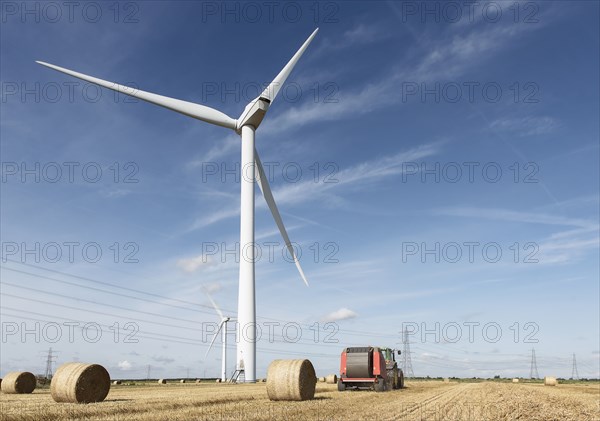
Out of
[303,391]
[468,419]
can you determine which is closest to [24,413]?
[303,391]

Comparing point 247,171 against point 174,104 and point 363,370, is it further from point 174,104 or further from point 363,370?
point 363,370

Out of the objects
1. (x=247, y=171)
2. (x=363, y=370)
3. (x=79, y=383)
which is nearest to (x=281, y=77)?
(x=247, y=171)

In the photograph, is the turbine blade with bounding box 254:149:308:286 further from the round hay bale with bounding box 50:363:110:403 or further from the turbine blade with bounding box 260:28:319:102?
the round hay bale with bounding box 50:363:110:403

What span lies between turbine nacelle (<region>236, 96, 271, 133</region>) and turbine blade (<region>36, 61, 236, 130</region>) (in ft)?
5.06

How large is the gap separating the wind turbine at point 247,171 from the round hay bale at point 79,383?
828 inches

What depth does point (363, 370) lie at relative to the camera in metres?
36.8

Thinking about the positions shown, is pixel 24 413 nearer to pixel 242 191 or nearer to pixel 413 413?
pixel 413 413

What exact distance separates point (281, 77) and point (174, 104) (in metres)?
10.6

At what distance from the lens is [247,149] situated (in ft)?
172

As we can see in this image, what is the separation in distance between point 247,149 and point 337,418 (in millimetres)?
37565

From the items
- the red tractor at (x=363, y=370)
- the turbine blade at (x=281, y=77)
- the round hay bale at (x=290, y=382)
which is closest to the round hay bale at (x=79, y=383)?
the round hay bale at (x=290, y=382)

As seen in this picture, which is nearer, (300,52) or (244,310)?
(244,310)

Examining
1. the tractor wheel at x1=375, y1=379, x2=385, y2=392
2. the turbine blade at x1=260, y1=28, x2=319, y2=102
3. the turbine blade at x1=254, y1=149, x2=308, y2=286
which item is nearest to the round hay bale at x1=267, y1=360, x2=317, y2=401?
the tractor wheel at x1=375, y1=379, x2=385, y2=392

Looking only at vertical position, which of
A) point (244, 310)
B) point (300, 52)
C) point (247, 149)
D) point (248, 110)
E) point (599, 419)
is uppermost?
point (300, 52)
